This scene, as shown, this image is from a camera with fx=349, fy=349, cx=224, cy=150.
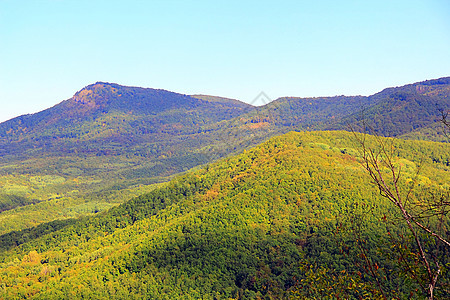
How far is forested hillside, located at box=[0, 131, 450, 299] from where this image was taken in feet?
229

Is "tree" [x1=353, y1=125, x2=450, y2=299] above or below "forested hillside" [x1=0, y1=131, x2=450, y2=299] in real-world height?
above

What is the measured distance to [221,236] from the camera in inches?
3317

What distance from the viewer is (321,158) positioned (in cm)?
11706

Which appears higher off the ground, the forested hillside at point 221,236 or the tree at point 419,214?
the tree at point 419,214

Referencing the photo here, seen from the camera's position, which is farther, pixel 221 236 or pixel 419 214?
pixel 221 236

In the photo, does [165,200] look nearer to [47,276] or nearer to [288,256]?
[47,276]

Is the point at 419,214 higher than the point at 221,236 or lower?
higher

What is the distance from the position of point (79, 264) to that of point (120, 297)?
21.7 metres

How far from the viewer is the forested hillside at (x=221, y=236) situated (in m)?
69.8

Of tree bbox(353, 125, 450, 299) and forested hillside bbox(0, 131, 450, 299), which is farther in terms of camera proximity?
forested hillside bbox(0, 131, 450, 299)

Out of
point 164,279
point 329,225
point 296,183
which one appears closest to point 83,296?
point 164,279

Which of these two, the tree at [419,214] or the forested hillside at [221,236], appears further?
the forested hillside at [221,236]

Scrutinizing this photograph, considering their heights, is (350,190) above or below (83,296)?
above

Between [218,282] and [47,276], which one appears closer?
[218,282]
